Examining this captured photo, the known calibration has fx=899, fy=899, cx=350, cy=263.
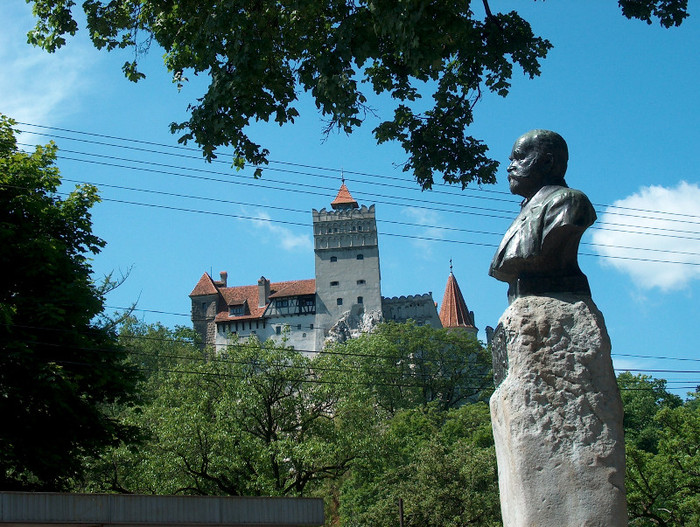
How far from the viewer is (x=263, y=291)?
10225cm

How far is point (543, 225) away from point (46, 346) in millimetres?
15947

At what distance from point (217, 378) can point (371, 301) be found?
65.1 meters

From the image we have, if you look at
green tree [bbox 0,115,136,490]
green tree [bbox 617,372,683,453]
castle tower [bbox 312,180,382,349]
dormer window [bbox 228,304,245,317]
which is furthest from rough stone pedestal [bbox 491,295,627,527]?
dormer window [bbox 228,304,245,317]

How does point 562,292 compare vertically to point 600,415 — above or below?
above

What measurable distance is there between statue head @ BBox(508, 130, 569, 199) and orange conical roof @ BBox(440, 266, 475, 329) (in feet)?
331

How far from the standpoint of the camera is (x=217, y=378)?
31.5 meters

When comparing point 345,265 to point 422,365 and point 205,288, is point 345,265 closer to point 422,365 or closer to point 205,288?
point 205,288

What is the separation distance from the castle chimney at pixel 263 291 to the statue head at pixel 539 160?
9453 cm

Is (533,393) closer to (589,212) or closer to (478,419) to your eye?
(589,212)

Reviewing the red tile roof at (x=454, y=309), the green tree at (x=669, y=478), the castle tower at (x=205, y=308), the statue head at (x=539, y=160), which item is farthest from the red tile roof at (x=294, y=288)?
the statue head at (x=539, y=160)

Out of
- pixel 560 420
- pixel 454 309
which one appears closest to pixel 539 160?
pixel 560 420

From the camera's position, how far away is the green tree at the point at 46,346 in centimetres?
1916

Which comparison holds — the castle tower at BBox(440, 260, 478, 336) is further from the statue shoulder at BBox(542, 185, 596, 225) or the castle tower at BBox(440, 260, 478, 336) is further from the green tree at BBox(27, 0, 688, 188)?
the statue shoulder at BBox(542, 185, 596, 225)

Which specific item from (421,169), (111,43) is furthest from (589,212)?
(111,43)
